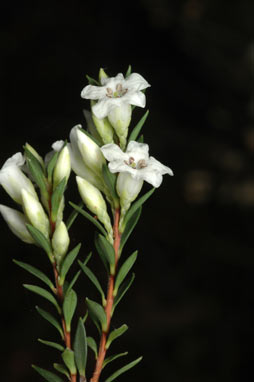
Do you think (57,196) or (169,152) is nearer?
(57,196)

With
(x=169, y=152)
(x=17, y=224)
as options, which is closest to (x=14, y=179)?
(x=17, y=224)

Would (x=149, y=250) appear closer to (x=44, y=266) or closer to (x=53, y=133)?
(x=44, y=266)

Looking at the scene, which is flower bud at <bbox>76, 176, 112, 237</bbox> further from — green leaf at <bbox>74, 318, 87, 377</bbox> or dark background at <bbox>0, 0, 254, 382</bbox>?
dark background at <bbox>0, 0, 254, 382</bbox>

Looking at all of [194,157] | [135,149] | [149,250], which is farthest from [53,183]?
[194,157]

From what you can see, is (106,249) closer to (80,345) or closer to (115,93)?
(80,345)

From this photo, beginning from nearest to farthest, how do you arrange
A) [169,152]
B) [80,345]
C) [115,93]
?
[80,345], [115,93], [169,152]

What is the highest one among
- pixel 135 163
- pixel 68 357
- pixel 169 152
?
pixel 169 152
